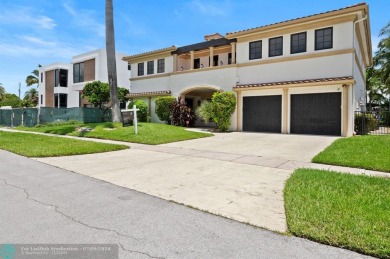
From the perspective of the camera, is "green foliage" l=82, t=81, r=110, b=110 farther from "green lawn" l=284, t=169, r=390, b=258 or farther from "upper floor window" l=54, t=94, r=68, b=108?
"green lawn" l=284, t=169, r=390, b=258

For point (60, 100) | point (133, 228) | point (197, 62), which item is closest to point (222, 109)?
point (197, 62)

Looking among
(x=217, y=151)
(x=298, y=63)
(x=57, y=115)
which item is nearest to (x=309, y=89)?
(x=298, y=63)

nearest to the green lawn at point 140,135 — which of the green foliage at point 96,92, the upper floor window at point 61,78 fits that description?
the green foliage at point 96,92

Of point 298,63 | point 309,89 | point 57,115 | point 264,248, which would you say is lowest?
point 264,248

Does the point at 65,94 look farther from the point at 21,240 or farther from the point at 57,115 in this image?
the point at 21,240

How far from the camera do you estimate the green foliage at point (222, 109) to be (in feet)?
62.1

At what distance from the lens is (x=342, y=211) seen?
13.6 feet

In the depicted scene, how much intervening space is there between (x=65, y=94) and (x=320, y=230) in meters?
43.1

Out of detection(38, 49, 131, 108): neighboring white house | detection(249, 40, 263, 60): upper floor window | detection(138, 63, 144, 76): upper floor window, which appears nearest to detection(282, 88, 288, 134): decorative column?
detection(249, 40, 263, 60): upper floor window

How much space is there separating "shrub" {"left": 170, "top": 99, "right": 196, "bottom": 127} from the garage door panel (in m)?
4.50

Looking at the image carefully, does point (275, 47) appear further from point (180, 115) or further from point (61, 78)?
point (61, 78)

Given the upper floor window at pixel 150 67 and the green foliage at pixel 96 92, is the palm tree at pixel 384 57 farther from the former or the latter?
the green foliage at pixel 96 92

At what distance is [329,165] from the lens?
8.19 meters

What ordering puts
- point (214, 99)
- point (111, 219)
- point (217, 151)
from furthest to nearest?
point (214, 99) → point (217, 151) → point (111, 219)
